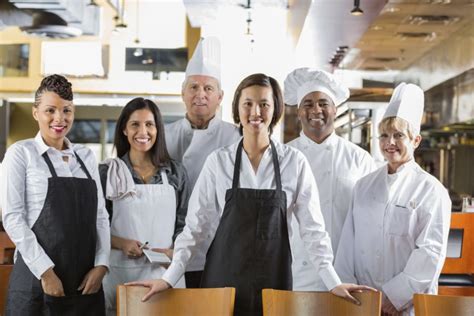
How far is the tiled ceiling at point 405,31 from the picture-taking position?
475 centimetres

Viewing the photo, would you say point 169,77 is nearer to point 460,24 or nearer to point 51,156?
point 460,24

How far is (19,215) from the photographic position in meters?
2.10

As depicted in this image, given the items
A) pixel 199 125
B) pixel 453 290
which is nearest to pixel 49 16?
pixel 199 125

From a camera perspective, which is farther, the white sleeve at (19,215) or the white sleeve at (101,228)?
the white sleeve at (101,228)

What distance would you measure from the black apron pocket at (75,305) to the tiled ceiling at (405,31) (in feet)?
10.7

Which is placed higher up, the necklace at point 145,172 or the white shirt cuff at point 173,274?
the necklace at point 145,172

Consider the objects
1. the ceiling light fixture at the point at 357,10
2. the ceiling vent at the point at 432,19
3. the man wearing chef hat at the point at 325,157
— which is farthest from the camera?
the ceiling vent at the point at 432,19

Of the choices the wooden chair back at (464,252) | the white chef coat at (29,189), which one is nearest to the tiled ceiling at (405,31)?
the wooden chair back at (464,252)

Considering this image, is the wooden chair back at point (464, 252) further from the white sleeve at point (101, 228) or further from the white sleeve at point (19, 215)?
the white sleeve at point (19, 215)

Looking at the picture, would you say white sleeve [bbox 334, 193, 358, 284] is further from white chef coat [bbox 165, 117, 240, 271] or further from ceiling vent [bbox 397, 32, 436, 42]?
ceiling vent [bbox 397, 32, 436, 42]

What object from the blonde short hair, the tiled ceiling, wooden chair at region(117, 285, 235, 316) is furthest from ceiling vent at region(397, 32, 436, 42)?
wooden chair at region(117, 285, 235, 316)

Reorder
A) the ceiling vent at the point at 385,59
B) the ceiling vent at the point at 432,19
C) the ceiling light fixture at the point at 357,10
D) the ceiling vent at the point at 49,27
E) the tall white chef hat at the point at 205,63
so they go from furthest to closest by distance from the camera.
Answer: the ceiling vent at the point at 385,59 → the ceiling vent at the point at 49,27 → the ceiling vent at the point at 432,19 → the ceiling light fixture at the point at 357,10 → the tall white chef hat at the point at 205,63

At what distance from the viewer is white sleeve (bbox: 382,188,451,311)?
223cm

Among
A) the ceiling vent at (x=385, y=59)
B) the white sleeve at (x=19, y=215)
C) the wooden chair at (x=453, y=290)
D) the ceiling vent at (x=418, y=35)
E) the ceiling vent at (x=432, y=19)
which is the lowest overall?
the wooden chair at (x=453, y=290)
